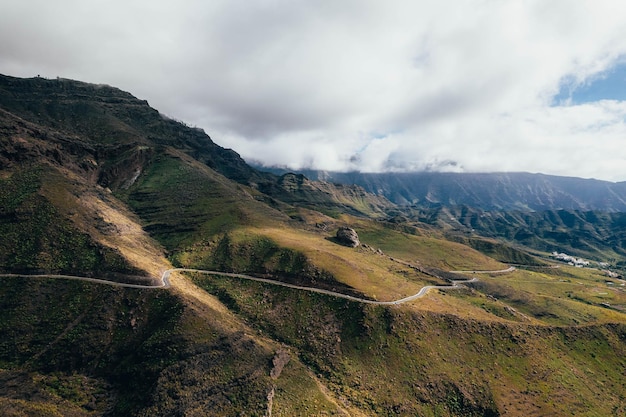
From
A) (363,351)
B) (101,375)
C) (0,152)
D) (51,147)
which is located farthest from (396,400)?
(51,147)

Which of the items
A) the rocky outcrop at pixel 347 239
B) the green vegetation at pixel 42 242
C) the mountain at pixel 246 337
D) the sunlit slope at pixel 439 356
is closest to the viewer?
Result: the mountain at pixel 246 337

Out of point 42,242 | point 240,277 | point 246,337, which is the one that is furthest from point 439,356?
point 42,242

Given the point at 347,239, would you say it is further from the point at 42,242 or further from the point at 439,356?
the point at 42,242

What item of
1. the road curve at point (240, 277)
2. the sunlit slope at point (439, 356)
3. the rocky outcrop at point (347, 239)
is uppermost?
the rocky outcrop at point (347, 239)

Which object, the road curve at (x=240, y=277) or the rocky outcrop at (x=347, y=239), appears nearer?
the road curve at (x=240, y=277)

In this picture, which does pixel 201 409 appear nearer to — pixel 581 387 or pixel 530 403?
pixel 530 403

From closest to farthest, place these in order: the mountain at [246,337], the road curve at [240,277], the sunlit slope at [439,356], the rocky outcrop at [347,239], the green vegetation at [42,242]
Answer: the mountain at [246,337] → the sunlit slope at [439,356] → the road curve at [240,277] → the green vegetation at [42,242] → the rocky outcrop at [347,239]

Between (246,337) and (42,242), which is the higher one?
(42,242)

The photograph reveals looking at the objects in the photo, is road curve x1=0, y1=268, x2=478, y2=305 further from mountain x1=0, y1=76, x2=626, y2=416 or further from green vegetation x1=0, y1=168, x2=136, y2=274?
green vegetation x1=0, y1=168, x2=136, y2=274

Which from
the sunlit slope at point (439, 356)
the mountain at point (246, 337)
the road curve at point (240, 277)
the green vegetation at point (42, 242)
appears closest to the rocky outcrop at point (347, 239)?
the mountain at point (246, 337)

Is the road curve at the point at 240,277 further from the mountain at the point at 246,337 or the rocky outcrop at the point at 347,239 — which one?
the rocky outcrop at the point at 347,239

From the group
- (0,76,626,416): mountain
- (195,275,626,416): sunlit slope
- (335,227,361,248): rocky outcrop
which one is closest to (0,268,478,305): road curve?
(0,76,626,416): mountain
